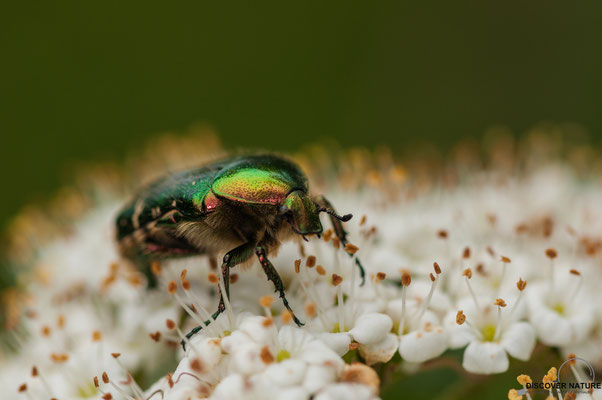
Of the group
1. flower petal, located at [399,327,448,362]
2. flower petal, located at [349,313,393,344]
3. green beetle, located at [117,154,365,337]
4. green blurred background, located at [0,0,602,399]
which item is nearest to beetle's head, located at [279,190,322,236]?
green beetle, located at [117,154,365,337]

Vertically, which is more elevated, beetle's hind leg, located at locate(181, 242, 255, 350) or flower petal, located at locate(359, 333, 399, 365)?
beetle's hind leg, located at locate(181, 242, 255, 350)

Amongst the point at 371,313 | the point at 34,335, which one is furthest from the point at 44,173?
the point at 371,313

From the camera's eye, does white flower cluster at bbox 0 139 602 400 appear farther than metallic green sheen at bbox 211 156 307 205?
No

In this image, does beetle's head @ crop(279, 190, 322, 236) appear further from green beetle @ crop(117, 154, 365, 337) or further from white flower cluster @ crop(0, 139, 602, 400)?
white flower cluster @ crop(0, 139, 602, 400)

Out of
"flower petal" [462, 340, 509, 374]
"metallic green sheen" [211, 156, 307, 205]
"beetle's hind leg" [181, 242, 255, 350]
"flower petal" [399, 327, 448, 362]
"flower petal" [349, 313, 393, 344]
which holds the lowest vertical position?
"flower petal" [462, 340, 509, 374]

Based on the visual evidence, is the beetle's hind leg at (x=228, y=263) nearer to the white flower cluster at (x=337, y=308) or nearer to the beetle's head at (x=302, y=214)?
the white flower cluster at (x=337, y=308)

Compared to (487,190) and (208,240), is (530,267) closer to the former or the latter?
(487,190)

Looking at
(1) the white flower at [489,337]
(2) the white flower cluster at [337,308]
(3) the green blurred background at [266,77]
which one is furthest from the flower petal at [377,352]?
(3) the green blurred background at [266,77]
